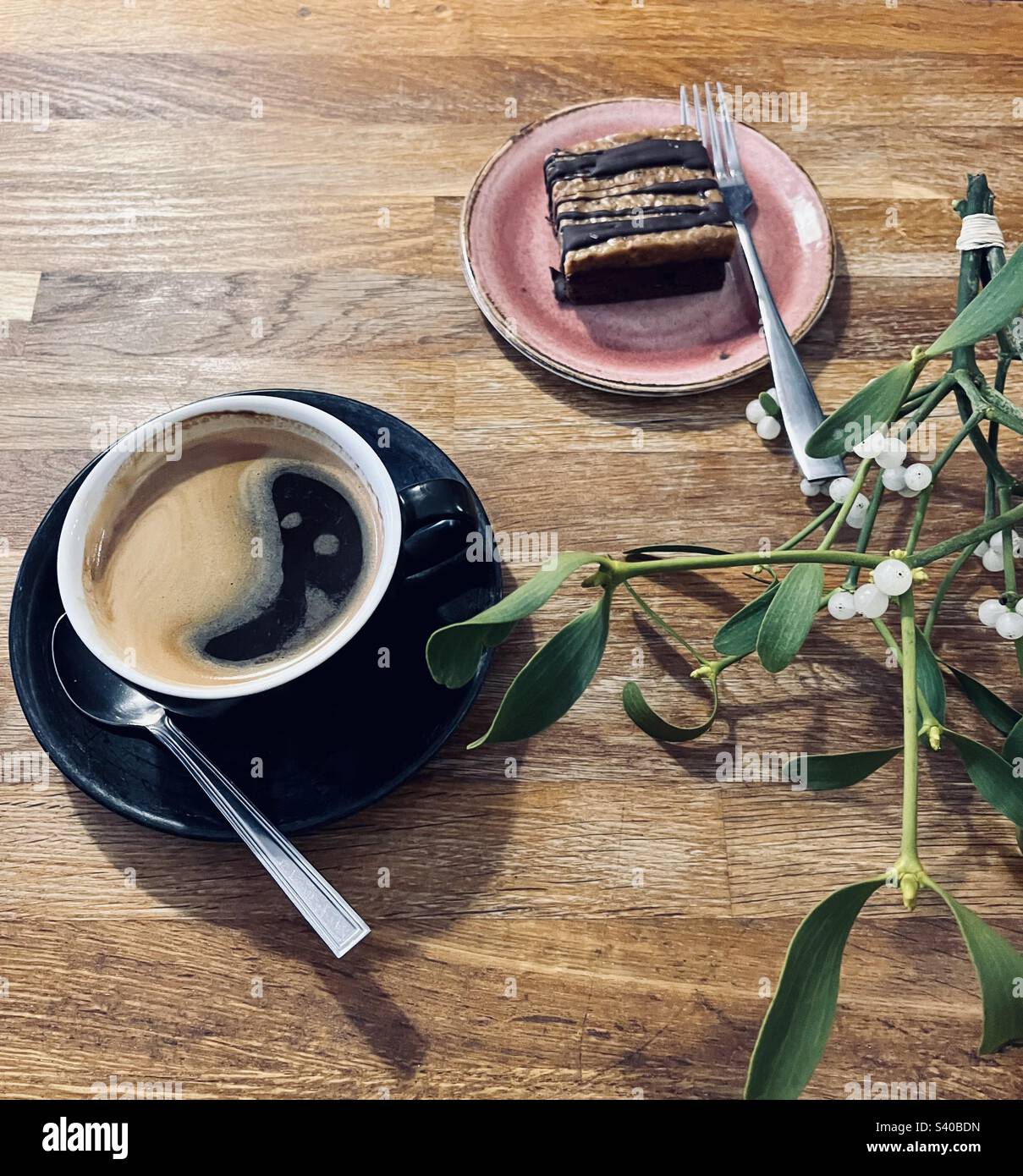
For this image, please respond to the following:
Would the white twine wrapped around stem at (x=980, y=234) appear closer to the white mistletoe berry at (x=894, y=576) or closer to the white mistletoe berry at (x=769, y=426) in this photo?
the white mistletoe berry at (x=769, y=426)

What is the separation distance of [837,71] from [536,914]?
0.83m

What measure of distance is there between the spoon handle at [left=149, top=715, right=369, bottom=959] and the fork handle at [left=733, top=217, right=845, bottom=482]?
44cm

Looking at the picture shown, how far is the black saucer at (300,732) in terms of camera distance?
62 centimetres

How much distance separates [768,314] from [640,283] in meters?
0.11

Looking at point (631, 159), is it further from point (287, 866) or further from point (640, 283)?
point (287, 866)

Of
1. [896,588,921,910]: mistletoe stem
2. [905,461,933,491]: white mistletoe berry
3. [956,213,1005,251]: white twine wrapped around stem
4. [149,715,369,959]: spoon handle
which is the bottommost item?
[149,715,369,959]: spoon handle

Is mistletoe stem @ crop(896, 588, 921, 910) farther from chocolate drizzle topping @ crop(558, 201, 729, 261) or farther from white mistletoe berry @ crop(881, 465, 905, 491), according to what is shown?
chocolate drizzle topping @ crop(558, 201, 729, 261)

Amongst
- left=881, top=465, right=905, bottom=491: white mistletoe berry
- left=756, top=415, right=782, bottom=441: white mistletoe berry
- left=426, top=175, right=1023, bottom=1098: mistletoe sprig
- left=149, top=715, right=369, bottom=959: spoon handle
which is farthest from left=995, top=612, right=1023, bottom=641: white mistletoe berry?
left=149, top=715, right=369, bottom=959: spoon handle

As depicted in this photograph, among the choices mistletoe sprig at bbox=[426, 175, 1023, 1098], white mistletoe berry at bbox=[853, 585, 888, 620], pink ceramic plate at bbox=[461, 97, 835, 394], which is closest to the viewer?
mistletoe sprig at bbox=[426, 175, 1023, 1098]

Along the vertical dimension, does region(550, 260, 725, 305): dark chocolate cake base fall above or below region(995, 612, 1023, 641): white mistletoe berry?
above

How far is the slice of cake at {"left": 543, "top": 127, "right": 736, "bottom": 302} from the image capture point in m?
0.81

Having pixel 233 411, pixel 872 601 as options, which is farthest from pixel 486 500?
pixel 872 601

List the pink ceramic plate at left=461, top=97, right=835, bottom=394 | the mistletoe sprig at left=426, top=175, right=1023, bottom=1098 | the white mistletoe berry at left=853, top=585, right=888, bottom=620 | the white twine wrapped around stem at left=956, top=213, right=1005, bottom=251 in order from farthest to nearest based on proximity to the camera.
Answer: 1. the pink ceramic plate at left=461, top=97, right=835, bottom=394
2. the white twine wrapped around stem at left=956, top=213, right=1005, bottom=251
3. the white mistletoe berry at left=853, top=585, right=888, bottom=620
4. the mistletoe sprig at left=426, top=175, right=1023, bottom=1098

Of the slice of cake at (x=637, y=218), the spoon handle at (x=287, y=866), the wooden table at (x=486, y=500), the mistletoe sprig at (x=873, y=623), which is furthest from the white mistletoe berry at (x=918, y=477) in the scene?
the spoon handle at (x=287, y=866)
